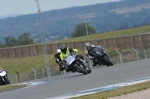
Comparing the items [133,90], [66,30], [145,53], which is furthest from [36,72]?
[66,30]

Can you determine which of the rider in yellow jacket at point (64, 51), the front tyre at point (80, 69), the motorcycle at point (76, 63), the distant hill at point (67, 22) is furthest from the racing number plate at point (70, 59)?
the distant hill at point (67, 22)

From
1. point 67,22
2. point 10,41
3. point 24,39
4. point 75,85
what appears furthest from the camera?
point 67,22

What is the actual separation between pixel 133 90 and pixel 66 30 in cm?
16022

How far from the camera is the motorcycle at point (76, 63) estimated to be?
25234 mm

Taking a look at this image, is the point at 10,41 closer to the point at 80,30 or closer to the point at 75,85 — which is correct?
the point at 80,30

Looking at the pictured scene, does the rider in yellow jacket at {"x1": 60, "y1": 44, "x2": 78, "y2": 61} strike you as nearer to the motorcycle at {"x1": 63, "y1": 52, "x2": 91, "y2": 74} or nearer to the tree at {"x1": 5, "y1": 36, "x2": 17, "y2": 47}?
the motorcycle at {"x1": 63, "y1": 52, "x2": 91, "y2": 74}

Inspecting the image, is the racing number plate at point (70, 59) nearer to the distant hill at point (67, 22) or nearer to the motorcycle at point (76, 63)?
the motorcycle at point (76, 63)

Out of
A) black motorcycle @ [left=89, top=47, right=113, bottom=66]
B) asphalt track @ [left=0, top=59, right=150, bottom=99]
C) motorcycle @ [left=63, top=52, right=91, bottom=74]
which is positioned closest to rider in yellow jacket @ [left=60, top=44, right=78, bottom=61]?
motorcycle @ [left=63, top=52, right=91, bottom=74]

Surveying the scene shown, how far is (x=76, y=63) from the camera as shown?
1000 inches

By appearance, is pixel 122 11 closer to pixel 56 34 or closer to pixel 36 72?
pixel 56 34

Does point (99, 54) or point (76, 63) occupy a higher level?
point (99, 54)

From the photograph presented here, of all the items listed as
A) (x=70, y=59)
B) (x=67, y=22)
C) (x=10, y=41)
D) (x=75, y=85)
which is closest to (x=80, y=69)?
(x=70, y=59)

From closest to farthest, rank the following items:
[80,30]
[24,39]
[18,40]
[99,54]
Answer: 1. [99,54]
2. [18,40]
3. [24,39]
4. [80,30]

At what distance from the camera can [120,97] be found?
1250cm
